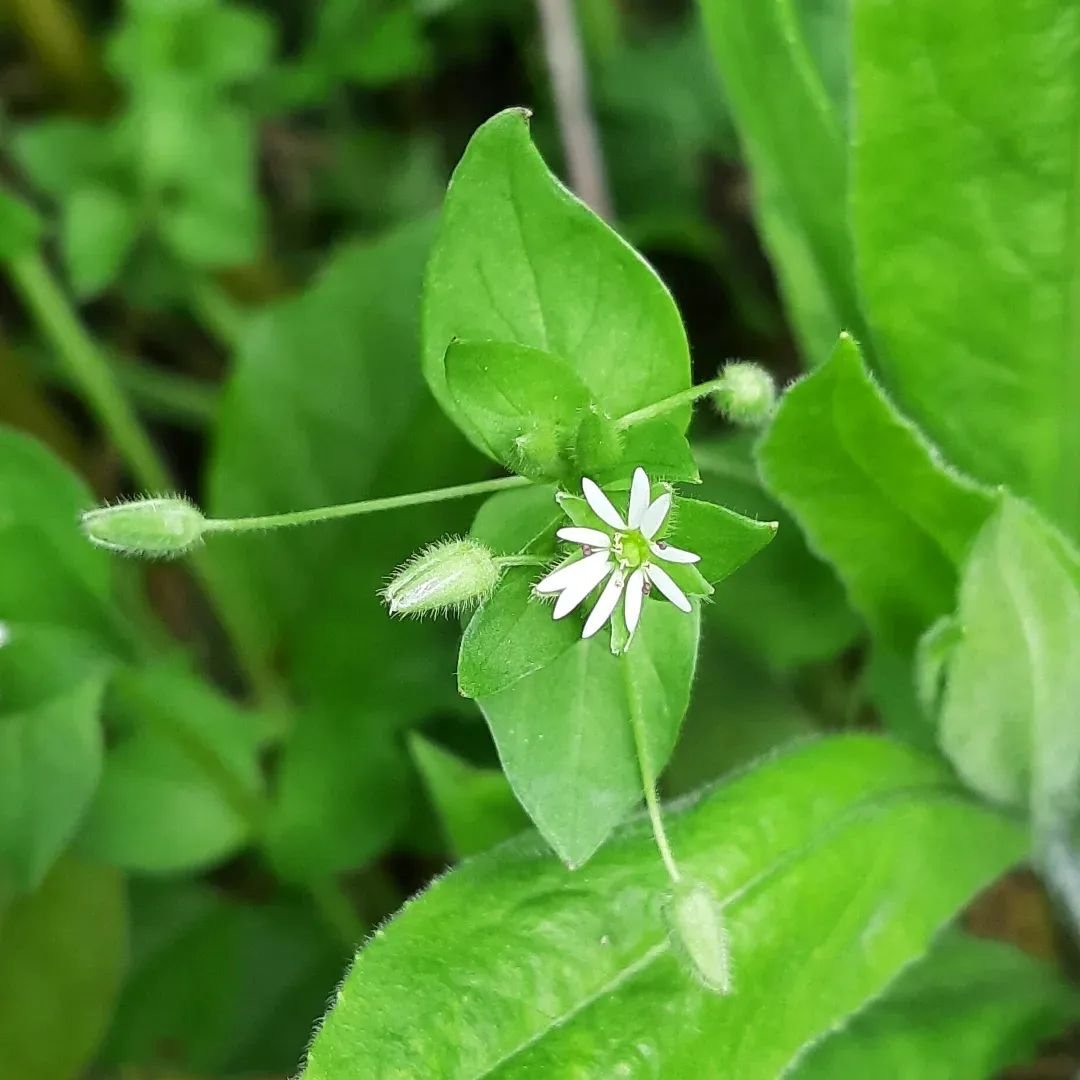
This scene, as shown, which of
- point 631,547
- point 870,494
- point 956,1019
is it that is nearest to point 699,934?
point 631,547

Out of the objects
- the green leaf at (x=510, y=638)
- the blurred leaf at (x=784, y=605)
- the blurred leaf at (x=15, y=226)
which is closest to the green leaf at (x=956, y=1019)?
the blurred leaf at (x=784, y=605)

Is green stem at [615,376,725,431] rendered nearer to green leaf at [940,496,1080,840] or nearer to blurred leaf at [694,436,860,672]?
green leaf at [940,496,1080,840]

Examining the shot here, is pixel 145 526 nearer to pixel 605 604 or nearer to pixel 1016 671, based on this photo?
pixel 605 604

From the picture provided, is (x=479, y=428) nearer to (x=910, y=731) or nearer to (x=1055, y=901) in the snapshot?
(x=910, y=731)

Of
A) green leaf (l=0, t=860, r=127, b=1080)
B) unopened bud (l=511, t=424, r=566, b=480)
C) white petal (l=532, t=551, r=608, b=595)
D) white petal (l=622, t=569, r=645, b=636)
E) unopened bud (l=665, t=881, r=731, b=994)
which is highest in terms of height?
unopened bud (l=511, t=424, r=566, b=480)

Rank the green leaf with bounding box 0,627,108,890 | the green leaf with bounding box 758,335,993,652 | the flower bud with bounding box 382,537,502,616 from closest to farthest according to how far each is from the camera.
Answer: the flower bud with bounding box 382,537,502,616 < the green leaf with bounding box 758,335,993,652 < the green leaf with bounding box 0,627,108,890

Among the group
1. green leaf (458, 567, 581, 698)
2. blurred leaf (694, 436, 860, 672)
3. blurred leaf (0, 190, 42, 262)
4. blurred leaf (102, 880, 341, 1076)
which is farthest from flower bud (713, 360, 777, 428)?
blurred leaf (102, 880, 341, 1076)

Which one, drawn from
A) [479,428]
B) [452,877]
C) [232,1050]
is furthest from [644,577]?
[232,1050]
